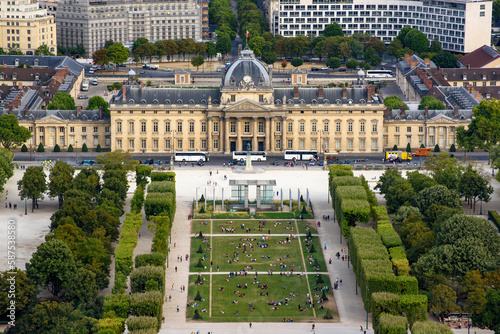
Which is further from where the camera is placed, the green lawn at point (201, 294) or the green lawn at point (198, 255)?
the green lawn at point (198, 255)

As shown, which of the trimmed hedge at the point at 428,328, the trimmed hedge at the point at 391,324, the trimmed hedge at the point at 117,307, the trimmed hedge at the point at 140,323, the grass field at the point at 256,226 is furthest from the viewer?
the grass field at the point at 256,226

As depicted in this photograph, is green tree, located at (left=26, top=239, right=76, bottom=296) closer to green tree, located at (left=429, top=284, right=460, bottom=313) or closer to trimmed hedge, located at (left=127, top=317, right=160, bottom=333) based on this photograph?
trimmed hedge, located at (left=127, top=317, right=160, bottom=333)

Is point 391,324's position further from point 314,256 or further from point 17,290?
point 17,290

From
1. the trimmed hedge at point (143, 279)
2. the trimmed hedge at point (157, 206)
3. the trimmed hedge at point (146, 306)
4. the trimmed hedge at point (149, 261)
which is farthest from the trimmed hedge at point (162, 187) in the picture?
the trimmed hedge at point (146, 306)

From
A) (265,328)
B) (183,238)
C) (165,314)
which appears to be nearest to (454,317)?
(265,328)

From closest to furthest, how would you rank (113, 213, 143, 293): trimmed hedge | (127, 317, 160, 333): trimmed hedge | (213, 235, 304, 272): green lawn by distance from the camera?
(127, 317, 160, 333): trimmed hedge < (113, 213, 143, 293): trimmed hedge < (213, 235, 304, 272): green lawn

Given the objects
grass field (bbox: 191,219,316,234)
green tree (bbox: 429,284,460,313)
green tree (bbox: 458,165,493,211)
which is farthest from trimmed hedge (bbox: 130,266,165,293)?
green tree (bbox: 458,165,493,211)

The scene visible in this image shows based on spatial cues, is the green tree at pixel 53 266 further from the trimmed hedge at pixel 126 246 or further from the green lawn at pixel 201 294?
the green lawn at pixel 201 294
